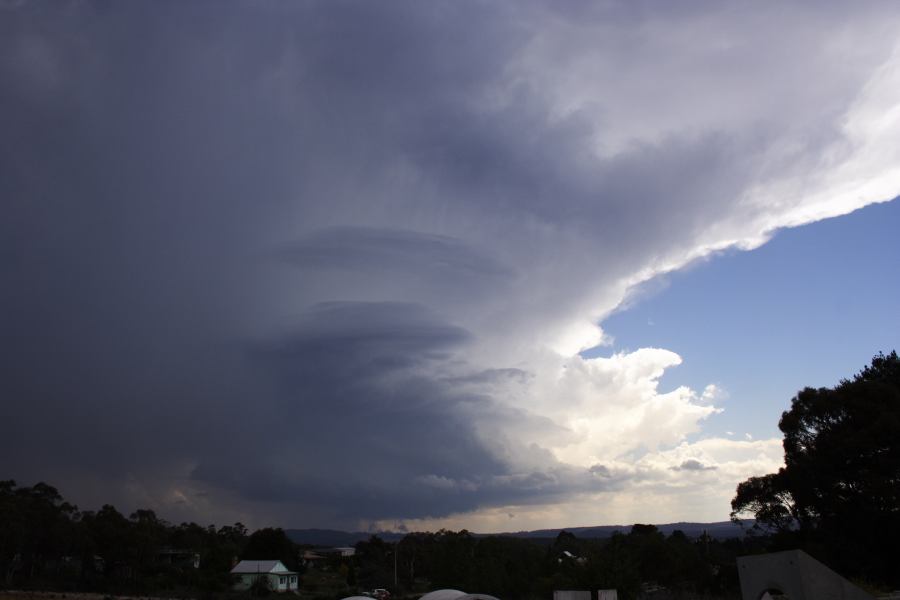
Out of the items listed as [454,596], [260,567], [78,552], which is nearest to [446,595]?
[454,596]

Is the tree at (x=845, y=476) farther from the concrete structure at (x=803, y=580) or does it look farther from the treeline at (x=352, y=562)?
the concrete structure at (x=803, y=580)

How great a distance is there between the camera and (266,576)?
8056 cm

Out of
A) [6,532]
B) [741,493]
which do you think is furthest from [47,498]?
[741,493]

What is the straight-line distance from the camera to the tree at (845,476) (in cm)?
3262

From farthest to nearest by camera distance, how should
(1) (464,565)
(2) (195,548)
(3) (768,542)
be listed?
(2) (195,548) → (1) (464,565) → (3) (768,542)

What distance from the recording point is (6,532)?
60.3 m

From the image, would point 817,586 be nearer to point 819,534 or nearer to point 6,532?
point 819,534

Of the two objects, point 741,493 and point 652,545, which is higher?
point 741,493

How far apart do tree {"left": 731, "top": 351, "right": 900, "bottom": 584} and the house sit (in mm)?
60596

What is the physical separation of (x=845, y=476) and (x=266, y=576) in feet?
217

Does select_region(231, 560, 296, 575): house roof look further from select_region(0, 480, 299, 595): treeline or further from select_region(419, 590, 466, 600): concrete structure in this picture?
select_region(419, 590, 466, 600): concrete structure

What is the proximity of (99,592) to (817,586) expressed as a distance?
6452 centimetres

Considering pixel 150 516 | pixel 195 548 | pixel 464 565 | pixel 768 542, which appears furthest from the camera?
pixel 195 548

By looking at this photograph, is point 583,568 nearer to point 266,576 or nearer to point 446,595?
point 446,595
